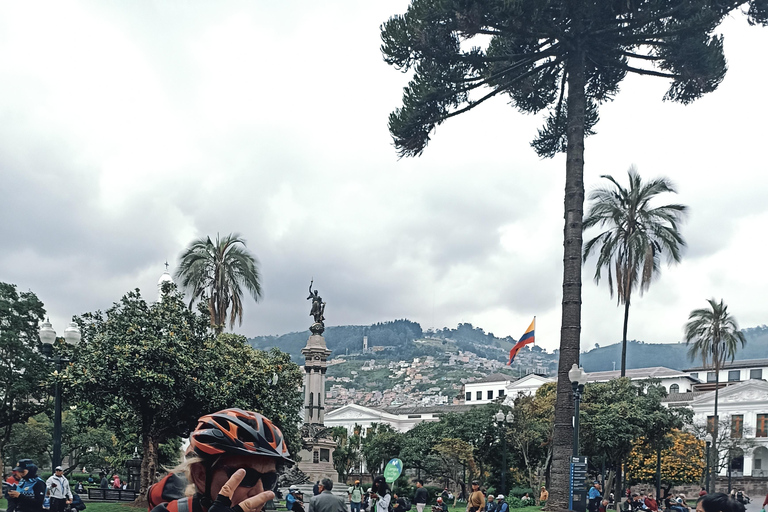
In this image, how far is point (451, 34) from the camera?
24078 mm

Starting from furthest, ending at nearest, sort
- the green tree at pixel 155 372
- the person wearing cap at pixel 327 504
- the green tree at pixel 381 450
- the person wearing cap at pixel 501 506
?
1. the green tree at pixel 381 450
2. the green tree at pixel 155 372
3. the person wearing cap at pixel 501 506
4. the person wearing cap at pixel 327 504

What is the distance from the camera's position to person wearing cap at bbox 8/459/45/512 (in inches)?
430

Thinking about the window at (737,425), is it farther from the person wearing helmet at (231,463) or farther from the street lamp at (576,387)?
the person wearing helmet at (231,463)

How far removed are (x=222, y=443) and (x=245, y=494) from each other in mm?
169

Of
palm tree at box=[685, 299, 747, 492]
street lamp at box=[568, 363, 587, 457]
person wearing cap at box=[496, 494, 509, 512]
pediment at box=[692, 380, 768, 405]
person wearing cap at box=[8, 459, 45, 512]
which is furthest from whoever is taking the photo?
pediment at box=[692, 380, 768, 405]

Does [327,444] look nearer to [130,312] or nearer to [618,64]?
[130,312]

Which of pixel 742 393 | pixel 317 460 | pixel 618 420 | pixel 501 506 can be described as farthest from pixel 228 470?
pixel 742 393

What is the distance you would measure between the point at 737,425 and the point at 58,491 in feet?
225

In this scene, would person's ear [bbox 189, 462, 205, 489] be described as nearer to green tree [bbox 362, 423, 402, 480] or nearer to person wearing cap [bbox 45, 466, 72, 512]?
person wearing cap [bbox 45, 466, 72, 512]

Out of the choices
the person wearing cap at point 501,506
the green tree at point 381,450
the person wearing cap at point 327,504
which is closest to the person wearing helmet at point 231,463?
the person wearing cap at point 327,504

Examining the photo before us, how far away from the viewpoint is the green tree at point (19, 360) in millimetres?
34031

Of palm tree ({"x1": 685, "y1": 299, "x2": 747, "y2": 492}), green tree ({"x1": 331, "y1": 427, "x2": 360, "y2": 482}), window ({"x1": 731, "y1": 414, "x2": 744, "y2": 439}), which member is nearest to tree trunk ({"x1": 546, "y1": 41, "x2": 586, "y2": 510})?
palm tree ({"x1": 685, "y1": 299, "x2": 747, "y2": 492})

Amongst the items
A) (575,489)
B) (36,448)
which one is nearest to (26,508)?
(575,489)

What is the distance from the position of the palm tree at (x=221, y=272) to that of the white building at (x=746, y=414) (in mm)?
52590
